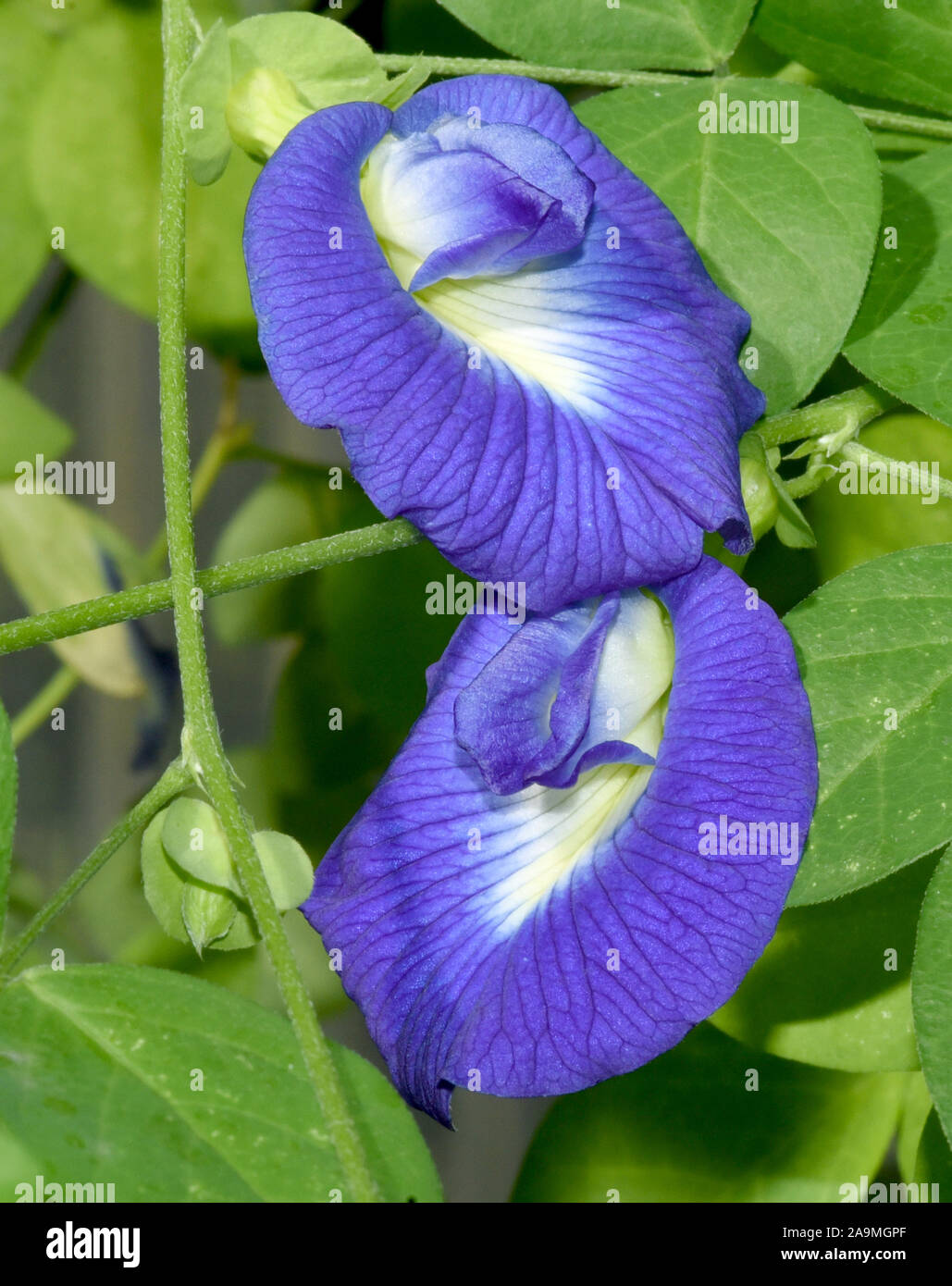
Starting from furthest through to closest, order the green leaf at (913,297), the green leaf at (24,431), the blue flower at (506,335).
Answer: the green leaf at (24,431), the green leaf at (913,297), the blue flower at (506,335)

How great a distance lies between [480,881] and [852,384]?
0.30 m

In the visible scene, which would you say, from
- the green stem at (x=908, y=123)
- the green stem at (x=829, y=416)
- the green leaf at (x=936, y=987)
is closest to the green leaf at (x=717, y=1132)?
the green leaf at (x=936, y=987)

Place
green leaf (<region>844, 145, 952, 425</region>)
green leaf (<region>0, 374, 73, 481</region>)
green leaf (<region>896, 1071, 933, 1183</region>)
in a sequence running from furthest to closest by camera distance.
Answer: green leaf (<region>0, 374, 73, 481</region>) < green leaf (<region>896, 1071, 933, 1183</region>) < green leaf (<region>844, 145, 952, 425</region>)

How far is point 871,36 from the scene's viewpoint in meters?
0.58

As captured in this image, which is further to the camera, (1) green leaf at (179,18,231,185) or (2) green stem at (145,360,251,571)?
(2) green stem at (145,360,251,571)

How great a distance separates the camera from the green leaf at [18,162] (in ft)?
2.34

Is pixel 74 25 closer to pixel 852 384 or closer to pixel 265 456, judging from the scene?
pixel 265 456

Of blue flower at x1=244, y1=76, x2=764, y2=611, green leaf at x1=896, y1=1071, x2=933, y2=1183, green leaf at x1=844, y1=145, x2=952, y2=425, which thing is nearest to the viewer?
blue flower at x1=244, y1=76, x2=764, y2=611

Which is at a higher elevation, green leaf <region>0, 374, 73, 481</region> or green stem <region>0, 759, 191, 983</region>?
green leaf <region>0, 374, 73, 481</region>

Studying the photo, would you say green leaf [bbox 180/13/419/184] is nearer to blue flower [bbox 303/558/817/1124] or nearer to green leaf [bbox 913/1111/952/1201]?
blue flower [bbox 303/558/817/1124]

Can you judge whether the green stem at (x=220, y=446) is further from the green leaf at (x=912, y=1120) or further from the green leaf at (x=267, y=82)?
the green leaf at (x=912, y=1120)

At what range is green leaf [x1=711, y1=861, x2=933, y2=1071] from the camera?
61cm

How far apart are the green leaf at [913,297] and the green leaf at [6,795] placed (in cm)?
35

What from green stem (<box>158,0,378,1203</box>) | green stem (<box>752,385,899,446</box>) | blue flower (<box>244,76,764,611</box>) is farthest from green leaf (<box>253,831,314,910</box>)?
green stem (<box>752,385,899,446</box>)
